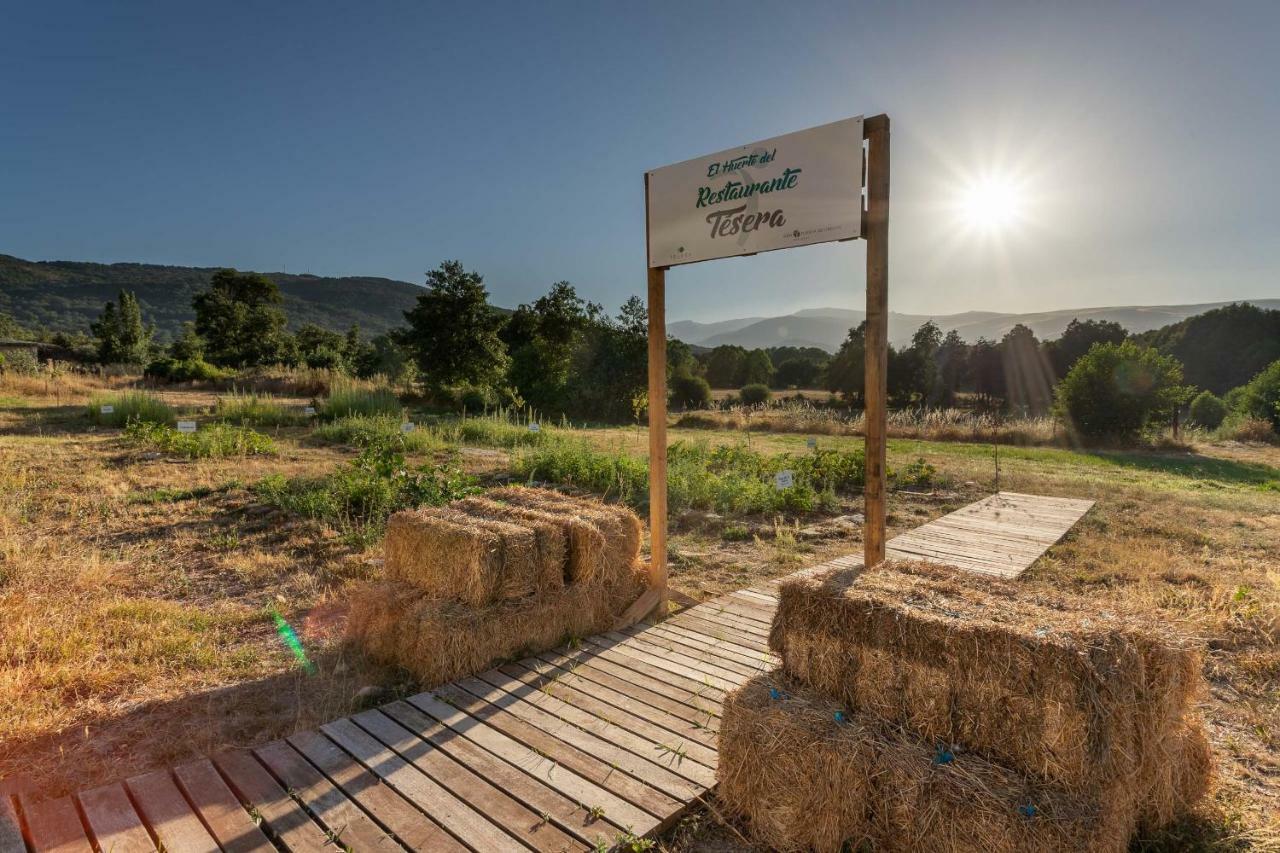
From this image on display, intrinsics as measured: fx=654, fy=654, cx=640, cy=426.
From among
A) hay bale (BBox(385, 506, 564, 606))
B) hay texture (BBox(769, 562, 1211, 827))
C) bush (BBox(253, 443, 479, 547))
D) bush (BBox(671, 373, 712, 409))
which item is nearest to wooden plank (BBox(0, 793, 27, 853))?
hay bale (BBox(385, 506, 564, 606))

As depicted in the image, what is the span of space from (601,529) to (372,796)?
6.23 ft

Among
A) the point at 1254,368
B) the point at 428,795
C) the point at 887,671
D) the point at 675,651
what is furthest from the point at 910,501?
the point at 1254,368

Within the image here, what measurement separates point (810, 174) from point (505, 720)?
3093mm

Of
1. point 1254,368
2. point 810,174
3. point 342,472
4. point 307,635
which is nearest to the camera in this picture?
point 810,174

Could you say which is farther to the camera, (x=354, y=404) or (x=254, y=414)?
(x=354, y=404)

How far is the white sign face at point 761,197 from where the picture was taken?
10.9ft

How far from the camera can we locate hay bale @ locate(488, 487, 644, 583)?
393 cm

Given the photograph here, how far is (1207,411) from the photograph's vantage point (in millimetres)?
23828

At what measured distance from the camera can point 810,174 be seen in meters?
3.43

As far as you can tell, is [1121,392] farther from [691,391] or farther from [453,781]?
[453,781]

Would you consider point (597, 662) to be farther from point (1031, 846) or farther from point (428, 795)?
point (1031, 846)

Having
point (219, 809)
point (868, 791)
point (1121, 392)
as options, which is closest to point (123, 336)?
point (219, 809)

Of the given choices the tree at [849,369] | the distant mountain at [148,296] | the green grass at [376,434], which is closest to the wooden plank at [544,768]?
the green grass at [376,434]

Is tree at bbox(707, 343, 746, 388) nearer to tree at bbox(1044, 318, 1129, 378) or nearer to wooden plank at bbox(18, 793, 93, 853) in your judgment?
tree at bbox(1044, 318, 1129, 378)
